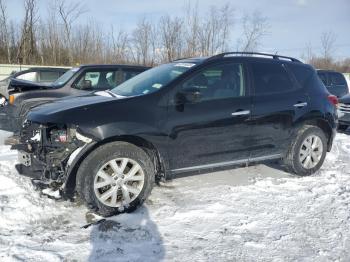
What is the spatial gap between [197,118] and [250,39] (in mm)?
28763

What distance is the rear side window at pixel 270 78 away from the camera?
201 inches

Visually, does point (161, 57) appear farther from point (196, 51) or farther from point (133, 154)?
point (133, 154)

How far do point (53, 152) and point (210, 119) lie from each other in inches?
75.2

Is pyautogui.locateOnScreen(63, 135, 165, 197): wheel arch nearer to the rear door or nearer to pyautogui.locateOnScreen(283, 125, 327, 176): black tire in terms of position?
the rear door

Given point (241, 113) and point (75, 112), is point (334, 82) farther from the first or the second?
point (75, 112)

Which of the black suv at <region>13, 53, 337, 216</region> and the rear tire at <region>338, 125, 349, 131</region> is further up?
the black suv at <region>13, 53, 337, 216</region>

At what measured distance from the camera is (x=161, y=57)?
107 feet

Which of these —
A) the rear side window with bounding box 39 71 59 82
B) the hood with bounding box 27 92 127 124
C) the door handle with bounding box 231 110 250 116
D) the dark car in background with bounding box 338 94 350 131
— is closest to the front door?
the door handle with bounding box 231 110 250 116

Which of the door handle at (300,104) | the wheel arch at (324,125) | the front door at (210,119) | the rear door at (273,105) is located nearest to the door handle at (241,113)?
the front door at (210,119)

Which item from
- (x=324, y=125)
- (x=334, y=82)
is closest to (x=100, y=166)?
(x=324, y=125)

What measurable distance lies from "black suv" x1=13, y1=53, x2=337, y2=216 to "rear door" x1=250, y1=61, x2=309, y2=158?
0.01 m

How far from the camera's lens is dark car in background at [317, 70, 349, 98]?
1429 centimetres

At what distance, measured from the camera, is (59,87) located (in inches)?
313

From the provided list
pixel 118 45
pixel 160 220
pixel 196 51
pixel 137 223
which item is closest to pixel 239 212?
pixel 160 220
